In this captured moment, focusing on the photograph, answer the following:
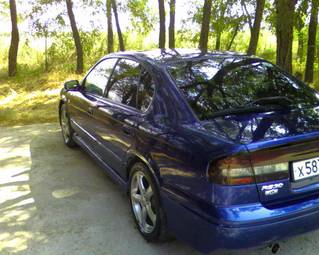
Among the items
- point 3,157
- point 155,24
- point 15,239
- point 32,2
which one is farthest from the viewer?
point 155,24

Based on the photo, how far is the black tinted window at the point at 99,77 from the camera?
460cm

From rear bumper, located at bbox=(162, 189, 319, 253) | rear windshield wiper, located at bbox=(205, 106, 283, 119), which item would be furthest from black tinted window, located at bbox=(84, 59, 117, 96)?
rear bumper, located at bbox=(162, 189, 319, 253)

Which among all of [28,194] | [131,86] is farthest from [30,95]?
[131,86]

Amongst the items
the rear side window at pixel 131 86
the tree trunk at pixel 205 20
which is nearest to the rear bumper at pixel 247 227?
the rear side window at pixel 131 86

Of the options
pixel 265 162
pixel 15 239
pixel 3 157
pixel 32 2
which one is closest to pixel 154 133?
pixel 265 162

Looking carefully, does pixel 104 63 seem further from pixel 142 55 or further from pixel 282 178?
pixel 282 178

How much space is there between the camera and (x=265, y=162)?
98.3 inches

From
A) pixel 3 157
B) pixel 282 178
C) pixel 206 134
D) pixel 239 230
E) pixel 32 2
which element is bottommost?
pixel 3 157

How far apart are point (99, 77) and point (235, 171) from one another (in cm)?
282

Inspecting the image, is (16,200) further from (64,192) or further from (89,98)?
(89,98)

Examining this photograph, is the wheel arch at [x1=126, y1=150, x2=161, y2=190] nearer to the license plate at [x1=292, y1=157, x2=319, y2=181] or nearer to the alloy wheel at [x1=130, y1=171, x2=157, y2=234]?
the alloy wheel at [x1=130, y1=171, x2=157, y2=234]

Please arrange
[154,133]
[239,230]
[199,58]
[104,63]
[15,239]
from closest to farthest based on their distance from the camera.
Result: [239,230] < [154,133] < [15,239] < [199,58] < [104,63]

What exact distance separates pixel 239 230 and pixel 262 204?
224mm

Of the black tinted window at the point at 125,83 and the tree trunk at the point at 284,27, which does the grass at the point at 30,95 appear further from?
the black tinted window at the point at 125,83
